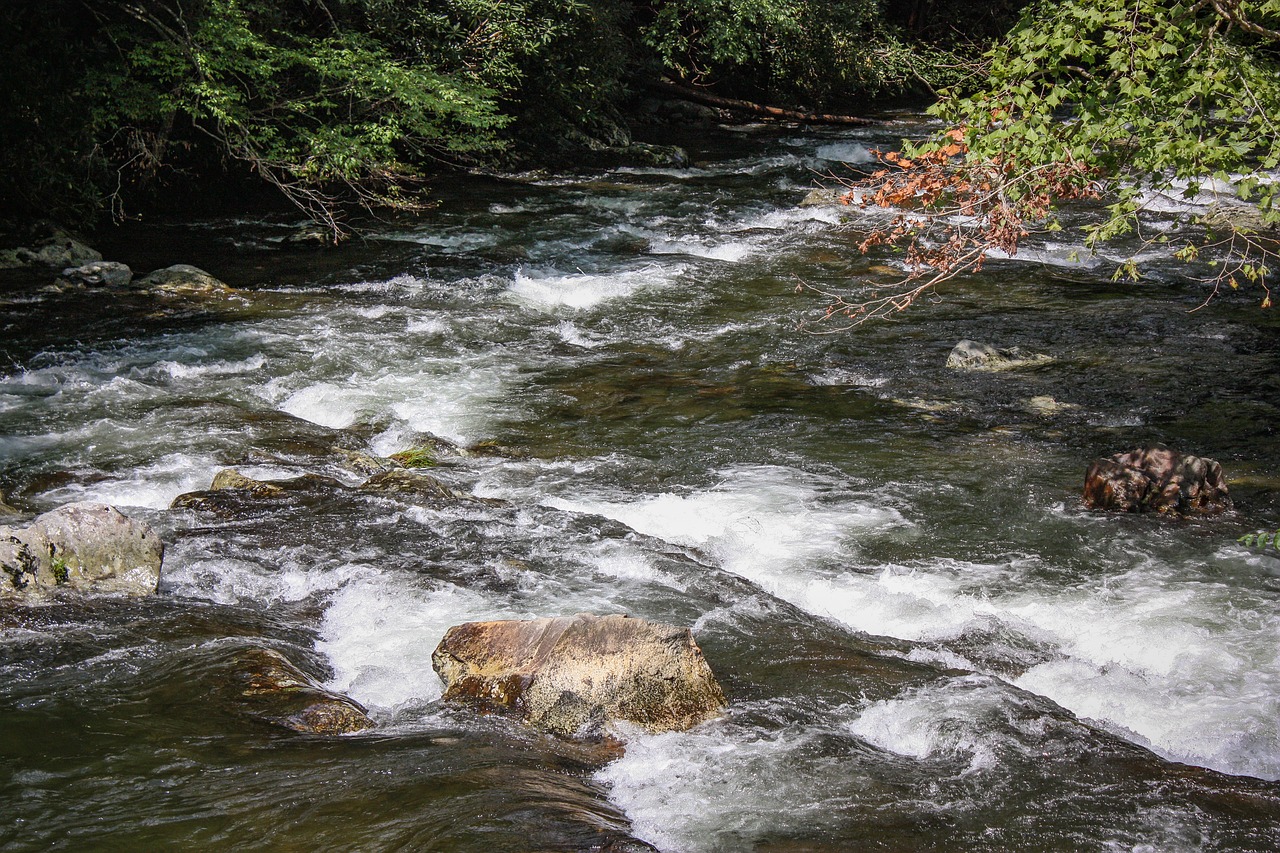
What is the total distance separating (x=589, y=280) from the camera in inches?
498

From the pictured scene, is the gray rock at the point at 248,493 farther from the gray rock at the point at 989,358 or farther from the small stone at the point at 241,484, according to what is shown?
the gray rock at the point at 989,358

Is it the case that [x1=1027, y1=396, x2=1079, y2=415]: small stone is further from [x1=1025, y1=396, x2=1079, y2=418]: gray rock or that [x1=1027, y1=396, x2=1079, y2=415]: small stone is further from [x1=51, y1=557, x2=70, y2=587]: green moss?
[x1=51, y1=557, x2=70, y2=587]: green moss

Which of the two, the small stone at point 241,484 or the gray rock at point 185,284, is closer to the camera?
the small stone at point 241,484

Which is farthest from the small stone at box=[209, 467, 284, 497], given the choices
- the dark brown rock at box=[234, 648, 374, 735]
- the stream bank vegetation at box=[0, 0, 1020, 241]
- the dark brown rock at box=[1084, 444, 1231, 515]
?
the dark brown rock at box=[1084, 444, 1231, 515]

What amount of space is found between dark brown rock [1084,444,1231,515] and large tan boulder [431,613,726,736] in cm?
361

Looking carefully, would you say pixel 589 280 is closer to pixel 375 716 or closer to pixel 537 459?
pixel 537 459

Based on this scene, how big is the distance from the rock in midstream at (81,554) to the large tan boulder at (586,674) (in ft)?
6.34

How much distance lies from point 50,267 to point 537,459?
305 inches

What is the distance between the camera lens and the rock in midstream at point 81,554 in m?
5.07

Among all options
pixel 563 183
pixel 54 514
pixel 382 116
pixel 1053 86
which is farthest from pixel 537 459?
pixel 563 183

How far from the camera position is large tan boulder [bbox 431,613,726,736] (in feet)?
13.9

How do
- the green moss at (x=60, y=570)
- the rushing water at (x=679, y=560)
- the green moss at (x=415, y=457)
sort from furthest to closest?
the green moss at (x=415, y=457) → the green moss at (x=60, y=570) → the rushing water at (x=679, y=560)

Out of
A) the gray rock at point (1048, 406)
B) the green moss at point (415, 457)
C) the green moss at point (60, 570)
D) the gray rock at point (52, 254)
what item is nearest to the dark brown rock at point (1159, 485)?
the gray rock at point (1048, 406)

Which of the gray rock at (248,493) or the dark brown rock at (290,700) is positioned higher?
the dark brown rock at (290,700)
